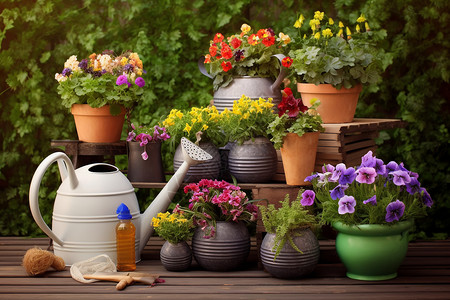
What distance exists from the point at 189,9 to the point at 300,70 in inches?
45.8

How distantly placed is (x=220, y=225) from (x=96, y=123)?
35.0 inches

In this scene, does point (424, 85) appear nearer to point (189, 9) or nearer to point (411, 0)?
point (411, 0)

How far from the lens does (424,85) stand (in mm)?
3992

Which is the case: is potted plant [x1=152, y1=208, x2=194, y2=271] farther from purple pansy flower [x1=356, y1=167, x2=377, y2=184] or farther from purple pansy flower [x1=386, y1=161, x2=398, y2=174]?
purple pansy flower [x1=386, y1=161, x2=398, y2=174]

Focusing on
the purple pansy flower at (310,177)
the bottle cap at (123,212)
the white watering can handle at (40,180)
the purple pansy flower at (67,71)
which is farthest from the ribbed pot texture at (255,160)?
the purple pansy flower at (67,71)

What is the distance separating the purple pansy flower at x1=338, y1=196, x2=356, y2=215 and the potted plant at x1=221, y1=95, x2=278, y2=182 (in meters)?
0.50

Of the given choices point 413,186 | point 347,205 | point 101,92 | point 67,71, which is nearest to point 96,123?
point 101,92

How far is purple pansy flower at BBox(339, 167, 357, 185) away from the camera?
2957 mm

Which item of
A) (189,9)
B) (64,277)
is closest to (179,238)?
(64,277)

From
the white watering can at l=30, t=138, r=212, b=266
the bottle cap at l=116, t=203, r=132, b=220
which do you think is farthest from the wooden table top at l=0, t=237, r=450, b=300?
the bottle cap at l=116, t=203, r=132, b=220

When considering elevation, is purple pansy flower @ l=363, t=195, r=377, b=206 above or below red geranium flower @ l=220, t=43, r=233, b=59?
below

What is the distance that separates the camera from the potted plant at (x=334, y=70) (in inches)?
132

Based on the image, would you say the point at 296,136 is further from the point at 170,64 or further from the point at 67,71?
the point at 170,64

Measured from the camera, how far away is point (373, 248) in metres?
2.92
